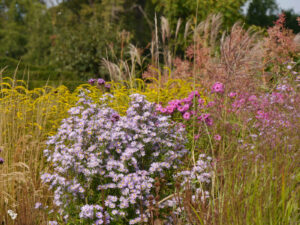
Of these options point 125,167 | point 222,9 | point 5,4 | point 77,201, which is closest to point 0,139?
point 77,201

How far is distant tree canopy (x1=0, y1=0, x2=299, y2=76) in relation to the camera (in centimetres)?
1277

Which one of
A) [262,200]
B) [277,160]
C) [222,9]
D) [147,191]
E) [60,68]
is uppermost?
[222,9]

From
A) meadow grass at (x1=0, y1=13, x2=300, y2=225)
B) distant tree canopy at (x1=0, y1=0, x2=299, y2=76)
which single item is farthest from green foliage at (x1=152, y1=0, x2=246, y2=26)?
meadow grass at (x1=0, y1=13, x2=300, y2=225)

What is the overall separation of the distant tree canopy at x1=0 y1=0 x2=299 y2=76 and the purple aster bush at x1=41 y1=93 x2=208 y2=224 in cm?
126

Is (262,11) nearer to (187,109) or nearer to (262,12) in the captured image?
(262,12)

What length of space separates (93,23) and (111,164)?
42.4 ft

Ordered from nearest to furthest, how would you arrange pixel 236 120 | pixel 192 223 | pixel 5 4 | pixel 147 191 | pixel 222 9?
pixel 192 223
pixel 147 191
pixel 236 120
pixel 222 9
pixel 5 4

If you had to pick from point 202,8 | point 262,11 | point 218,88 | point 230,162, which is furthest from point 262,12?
point 230,162

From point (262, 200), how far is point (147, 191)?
863 mm

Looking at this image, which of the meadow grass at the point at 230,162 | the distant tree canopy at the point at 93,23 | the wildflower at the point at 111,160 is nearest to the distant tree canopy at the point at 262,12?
the distant tree canopy at the point at 93,23

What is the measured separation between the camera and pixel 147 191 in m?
2.61

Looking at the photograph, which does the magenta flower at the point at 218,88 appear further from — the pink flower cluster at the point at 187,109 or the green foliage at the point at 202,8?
the green foliage at the point at 202,8

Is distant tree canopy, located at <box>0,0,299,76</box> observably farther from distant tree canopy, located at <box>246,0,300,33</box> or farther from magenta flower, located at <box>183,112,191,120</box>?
magenta flower, located at <box>183,112,191,120</box>

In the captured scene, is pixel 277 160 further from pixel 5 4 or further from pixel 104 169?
pixel 5 4
